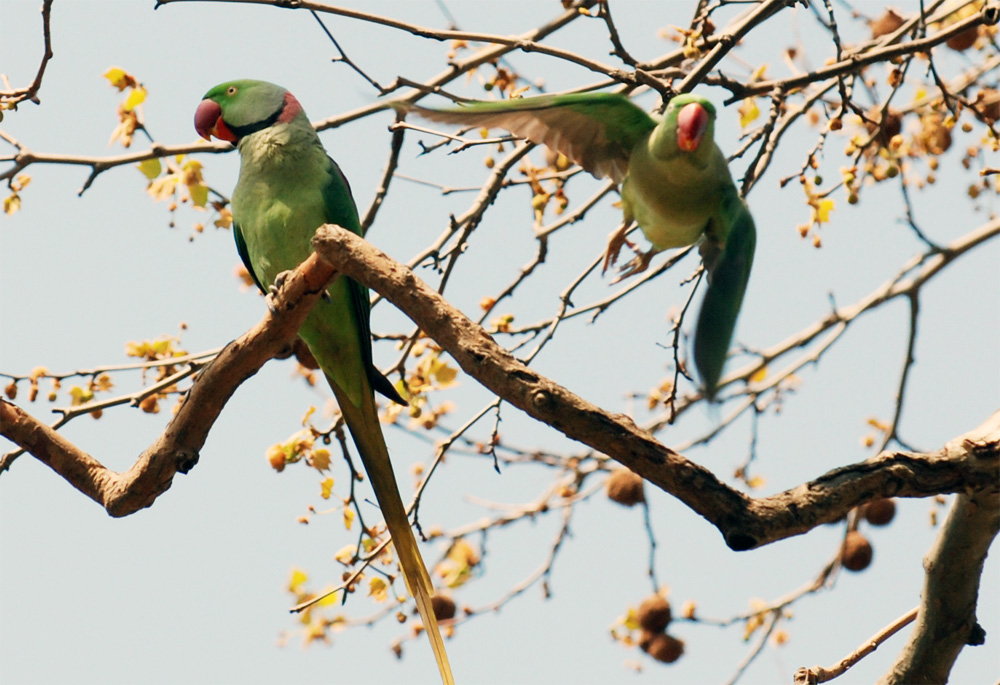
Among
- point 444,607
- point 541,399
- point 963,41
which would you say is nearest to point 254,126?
point 444,607

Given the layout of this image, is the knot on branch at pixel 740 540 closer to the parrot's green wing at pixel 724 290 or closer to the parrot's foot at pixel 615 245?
the parrot's green wing at pixel 724 290

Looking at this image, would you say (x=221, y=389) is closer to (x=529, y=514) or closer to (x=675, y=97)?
(x=675, y=97)

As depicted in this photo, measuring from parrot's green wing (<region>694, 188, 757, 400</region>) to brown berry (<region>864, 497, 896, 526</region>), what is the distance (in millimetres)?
1567

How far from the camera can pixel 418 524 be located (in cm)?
296

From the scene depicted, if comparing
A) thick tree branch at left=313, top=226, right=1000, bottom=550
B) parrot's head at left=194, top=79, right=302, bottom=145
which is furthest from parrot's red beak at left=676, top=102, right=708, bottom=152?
parrot's head at left=194, top=79, right=302, bottom=145

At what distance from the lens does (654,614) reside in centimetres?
358

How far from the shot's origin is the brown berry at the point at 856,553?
142 inches

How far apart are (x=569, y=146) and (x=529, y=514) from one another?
1.57m

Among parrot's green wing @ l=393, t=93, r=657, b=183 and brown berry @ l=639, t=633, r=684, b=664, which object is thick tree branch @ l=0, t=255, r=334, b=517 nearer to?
parrot's green wing @ l=393, t=93, r=657, b=183

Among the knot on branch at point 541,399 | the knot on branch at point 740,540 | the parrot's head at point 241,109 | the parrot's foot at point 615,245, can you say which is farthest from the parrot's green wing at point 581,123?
the knot on branch at point 740,540

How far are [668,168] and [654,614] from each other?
1.70 metres

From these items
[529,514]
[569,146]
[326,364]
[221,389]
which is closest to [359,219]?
[326,364]

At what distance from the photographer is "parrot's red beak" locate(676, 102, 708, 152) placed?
2.55 metres

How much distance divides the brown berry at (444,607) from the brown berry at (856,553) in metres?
1.45
